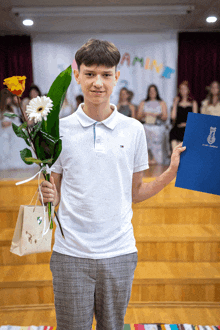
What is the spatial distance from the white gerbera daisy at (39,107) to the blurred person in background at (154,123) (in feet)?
13.4

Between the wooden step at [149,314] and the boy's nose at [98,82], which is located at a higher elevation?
the boy's nose at [98,82]

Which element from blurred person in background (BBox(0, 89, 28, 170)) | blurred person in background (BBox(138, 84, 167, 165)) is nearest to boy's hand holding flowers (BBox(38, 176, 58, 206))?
blurred person in background (BBox(0, 89, 28, 170))

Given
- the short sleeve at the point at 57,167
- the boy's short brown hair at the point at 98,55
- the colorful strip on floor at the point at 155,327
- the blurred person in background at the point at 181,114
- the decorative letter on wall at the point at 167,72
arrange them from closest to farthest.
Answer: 1. the boy's short brown hair at the point at 98,55
2. the short sleeve at the point at 57,167
3. the colorful strip on floor at the point at 155,327
4. the blurred person in background at the point at 181,114
5. the decorative letter on wall at the point at 167,72

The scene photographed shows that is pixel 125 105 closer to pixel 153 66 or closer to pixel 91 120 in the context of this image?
pixel 153 66

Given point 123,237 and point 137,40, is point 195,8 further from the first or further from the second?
point 123,237

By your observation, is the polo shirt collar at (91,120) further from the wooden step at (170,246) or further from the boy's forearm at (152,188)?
the wooden step at (170,246)

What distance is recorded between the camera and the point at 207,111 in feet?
16.4

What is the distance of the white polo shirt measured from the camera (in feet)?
3.21

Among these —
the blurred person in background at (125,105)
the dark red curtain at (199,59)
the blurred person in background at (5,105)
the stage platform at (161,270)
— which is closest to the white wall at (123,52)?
the dark red curtain at (199,59)

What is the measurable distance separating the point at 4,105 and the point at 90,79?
3.93 meters

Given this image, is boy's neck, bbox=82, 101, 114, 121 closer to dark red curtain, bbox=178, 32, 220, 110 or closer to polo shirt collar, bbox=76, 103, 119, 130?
polo shirt collar, bbox=76, 103, 119, 130

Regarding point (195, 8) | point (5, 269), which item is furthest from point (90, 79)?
point (195, 8)

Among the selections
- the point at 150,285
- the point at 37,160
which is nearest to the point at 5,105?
the point at 150,285

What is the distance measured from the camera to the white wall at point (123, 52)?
562 cm
